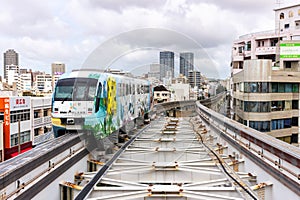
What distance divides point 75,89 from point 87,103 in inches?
21.6

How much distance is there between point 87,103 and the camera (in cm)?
605

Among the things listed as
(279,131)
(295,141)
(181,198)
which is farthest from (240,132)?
(295,141)

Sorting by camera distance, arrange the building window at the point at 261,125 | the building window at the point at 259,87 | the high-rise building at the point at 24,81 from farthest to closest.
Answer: the high-rise building at the point at 24,81 → the building window at the point at 261,125 → the building window at the point at 259,87

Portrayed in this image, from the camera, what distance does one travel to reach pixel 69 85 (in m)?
6.61

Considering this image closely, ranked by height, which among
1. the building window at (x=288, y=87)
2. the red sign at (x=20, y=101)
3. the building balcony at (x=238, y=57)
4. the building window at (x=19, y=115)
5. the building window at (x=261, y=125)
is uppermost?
the building balcony at (x=238, y=57)

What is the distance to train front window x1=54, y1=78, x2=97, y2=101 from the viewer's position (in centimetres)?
609

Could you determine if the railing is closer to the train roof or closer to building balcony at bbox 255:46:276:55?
the train roof

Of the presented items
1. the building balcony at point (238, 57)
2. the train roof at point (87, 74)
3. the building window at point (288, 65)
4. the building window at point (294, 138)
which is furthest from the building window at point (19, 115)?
the building balcony at point (238, 57)

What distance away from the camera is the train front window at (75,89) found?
20.0 ft

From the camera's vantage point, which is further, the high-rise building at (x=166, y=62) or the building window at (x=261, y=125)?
the building window at (x=261, y=125)

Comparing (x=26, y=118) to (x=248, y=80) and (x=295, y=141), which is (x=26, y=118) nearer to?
(x=248, y=80)

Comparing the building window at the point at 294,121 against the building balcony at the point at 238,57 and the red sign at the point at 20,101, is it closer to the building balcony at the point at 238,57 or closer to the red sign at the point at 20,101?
the building balcony at the point at 238,57

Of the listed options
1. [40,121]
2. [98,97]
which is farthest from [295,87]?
[40,121]

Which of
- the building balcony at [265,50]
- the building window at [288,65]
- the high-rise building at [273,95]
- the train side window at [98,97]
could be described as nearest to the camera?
the train side window at [98,97]
